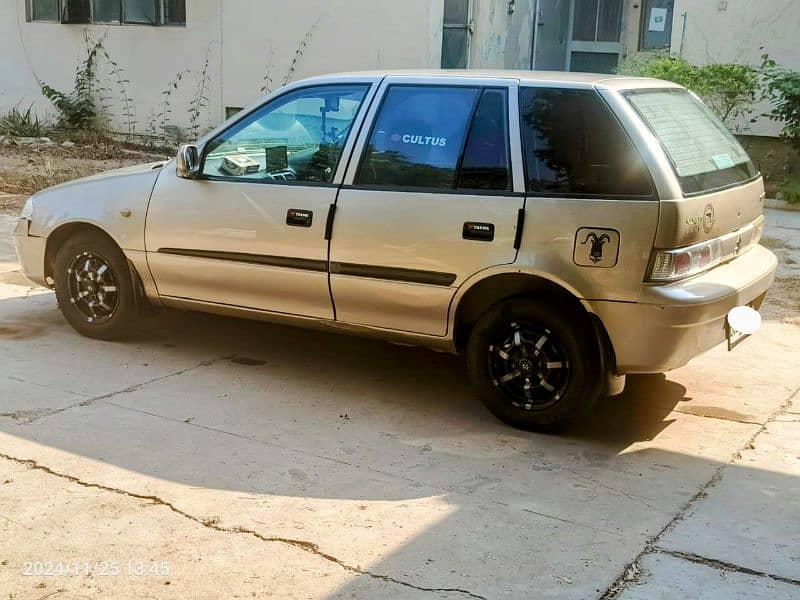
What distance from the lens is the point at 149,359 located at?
6176 millimetres

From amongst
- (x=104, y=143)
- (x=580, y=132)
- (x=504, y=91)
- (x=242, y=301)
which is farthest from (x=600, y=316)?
(x=104, y=143)

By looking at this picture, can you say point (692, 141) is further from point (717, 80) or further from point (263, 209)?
point (717, 80)

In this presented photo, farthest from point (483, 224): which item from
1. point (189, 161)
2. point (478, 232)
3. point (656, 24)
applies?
point (656, 24)

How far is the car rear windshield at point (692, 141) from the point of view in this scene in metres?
4.84

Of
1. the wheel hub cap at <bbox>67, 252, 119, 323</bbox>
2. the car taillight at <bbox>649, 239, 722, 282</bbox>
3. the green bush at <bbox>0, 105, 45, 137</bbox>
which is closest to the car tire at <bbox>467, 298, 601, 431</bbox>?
the car taillight at <bbox>649, 239, 722, 282</bbox>

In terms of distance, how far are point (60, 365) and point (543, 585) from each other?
11.6ft

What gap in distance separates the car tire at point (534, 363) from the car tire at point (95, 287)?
236cm

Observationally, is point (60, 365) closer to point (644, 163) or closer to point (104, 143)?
point (644, 163)

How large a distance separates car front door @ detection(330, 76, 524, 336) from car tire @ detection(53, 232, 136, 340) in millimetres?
1564

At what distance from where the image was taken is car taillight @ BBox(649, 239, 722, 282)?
4629mm

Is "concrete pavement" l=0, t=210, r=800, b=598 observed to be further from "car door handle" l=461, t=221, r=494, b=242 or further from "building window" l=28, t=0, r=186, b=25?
Answer: "building window" l=28, t=0, r=186, b=25

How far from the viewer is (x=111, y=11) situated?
52.9 feet

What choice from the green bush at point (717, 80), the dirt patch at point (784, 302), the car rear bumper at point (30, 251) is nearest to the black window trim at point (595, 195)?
the dirt patch at point (784, 302)

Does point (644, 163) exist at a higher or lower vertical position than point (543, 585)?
higher
